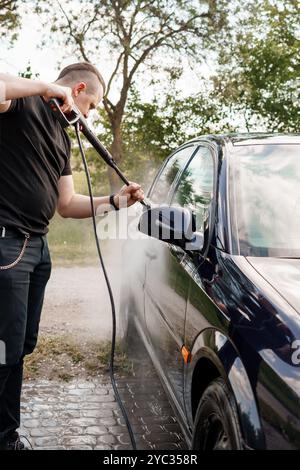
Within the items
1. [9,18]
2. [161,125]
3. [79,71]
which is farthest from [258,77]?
[79,71]

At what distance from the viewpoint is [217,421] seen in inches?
81.8

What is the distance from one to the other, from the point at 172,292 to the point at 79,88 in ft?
3.74

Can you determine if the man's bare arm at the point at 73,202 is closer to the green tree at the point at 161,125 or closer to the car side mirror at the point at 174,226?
the car side mirror at the point at 174,226

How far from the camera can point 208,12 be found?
46.3ft

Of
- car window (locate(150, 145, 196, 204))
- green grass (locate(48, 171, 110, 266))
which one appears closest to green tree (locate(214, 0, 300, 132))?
green grass (locate(48, 171, 110, 266))

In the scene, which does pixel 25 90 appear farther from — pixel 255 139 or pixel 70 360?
pixel 70 360

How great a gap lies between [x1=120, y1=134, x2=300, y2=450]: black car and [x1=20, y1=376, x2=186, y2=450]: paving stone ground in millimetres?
481

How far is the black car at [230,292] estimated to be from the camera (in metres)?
1.77

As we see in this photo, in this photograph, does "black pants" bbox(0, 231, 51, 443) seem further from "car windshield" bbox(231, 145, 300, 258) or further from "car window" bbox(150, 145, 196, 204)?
"car window" bbox(150, 145, 196, 204)

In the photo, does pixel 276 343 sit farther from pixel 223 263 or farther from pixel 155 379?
pixel 155 379

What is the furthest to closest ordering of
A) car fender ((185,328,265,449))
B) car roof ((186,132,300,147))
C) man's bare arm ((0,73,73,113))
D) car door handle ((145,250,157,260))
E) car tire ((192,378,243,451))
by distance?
1. car door handle ((145,250,157,260))
2. car roof ((186,132,300,147))
3. man's bare arm ((0,73,73,113))
4. car tire ((192,378,243,451))
5. car fender ((185,328,265,449))

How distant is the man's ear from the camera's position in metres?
2.72
